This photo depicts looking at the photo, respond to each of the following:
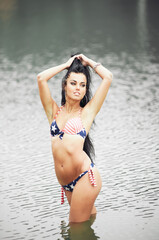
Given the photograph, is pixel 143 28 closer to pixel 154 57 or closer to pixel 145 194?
pixel 154 57

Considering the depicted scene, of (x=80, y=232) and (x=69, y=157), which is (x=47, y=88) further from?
(x=80, y=232)

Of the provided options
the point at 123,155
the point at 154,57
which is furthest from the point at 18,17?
the point at 123,155

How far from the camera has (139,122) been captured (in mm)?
8578

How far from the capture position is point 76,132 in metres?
4.61

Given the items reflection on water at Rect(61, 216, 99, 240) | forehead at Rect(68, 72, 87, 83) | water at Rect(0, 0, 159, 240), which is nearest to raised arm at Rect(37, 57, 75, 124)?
forehead at Rect(68, 72, 87, 83)

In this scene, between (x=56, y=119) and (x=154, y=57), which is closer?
(x=56, y=119)

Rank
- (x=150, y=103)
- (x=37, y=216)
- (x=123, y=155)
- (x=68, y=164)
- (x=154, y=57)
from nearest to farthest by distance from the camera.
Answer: (x=68, y=164), (x=37, y=216), (x=123, y=155), (x=150, y=103), (x=154, y=57)

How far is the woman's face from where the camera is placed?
4.74 meters

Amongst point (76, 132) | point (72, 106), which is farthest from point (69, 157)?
point (72, 106)

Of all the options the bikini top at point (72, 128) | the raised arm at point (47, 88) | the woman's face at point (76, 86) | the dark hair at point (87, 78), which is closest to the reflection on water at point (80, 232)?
the dark hair at point (87, 78)

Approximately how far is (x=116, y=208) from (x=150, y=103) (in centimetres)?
455

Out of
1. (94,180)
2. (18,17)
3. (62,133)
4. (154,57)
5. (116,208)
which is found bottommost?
(116,208)

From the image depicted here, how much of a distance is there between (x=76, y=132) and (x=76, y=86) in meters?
0.44

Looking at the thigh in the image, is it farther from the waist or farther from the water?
the water
